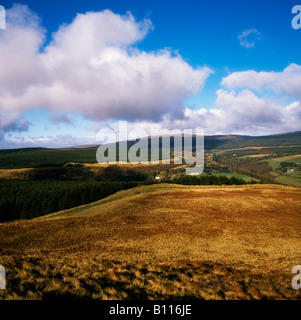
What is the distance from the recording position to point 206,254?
12438mm

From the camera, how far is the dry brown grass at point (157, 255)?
7.86m

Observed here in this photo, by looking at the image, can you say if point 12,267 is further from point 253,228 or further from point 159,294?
point 253,228

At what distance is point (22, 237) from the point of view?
50.9ft

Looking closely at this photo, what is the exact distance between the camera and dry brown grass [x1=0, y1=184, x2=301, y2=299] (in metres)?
7.86

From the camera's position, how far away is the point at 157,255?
12.2 metres

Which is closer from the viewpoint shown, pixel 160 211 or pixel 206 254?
pixel 206 254

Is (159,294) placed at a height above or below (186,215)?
above

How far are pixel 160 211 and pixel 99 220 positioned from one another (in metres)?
8.09

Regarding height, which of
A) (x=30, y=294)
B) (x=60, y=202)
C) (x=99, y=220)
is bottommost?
(x=60, y=202)
